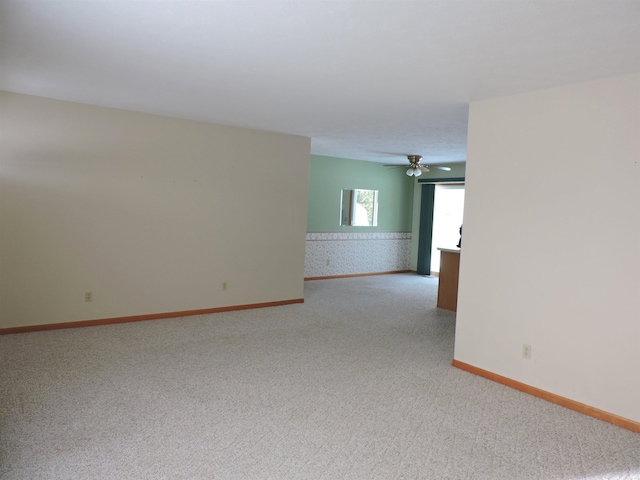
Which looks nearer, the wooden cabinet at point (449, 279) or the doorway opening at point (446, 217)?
the wooden cabinet at point (449, 279)

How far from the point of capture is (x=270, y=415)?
3031mm

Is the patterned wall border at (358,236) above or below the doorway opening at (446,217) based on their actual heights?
below

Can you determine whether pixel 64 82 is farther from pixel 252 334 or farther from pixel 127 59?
pixel 252 334

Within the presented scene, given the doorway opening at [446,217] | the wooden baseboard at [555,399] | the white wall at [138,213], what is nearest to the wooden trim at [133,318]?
the white wall at [138,213]

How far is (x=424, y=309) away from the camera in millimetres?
6422

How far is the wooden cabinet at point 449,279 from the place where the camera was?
6.41 m

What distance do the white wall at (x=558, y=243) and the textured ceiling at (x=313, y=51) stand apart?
258mm

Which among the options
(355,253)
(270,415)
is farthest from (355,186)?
(270,415)

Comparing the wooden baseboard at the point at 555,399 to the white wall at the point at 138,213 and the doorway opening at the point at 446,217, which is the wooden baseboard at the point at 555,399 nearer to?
the white wall at the point at 138,213

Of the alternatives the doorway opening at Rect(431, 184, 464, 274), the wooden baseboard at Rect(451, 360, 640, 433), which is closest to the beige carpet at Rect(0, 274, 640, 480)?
the wooden baseboard at Rect(451, 360, 640, 433)

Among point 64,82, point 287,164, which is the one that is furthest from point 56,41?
point 287,164

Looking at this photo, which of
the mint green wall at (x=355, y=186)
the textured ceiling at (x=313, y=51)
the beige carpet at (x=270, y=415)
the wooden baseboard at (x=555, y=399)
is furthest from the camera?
the mint green wall at (x=355, y=186)

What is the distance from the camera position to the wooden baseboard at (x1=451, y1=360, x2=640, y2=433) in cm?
307

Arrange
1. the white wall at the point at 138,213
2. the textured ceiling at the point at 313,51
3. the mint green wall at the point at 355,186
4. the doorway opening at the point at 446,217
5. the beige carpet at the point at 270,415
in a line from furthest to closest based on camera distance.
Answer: the doorway opening at the point at 446,217 → the mint green wall at the point at 355,186 → the white wall at the point at 138,213 → the beige carpet at the point at 270,415 → the textured ceiling at the point at 313,51
